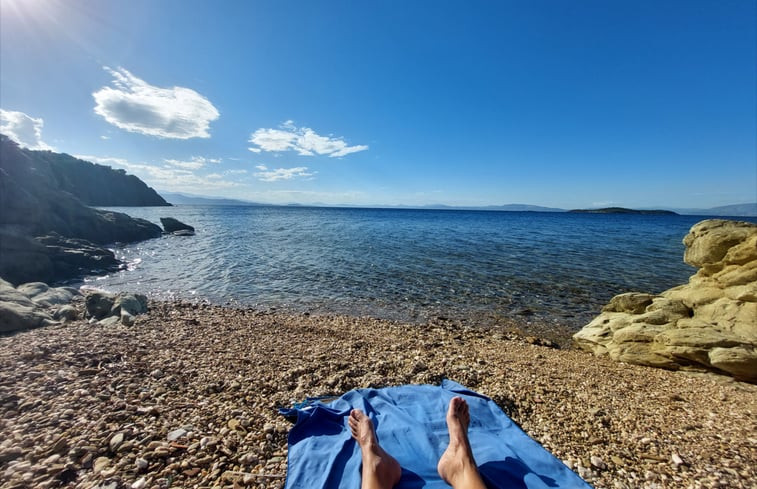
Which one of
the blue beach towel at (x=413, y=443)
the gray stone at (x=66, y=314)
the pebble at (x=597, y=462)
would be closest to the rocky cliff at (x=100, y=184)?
the gray stone at (x=66, y=314)

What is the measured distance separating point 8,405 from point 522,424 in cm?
673

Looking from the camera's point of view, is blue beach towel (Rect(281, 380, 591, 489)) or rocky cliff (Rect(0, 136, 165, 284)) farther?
rocky cliff (Rect(0, 136, 165, 284))

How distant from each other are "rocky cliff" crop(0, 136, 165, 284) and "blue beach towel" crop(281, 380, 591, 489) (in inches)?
672

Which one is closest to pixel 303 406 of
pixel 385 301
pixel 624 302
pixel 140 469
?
pixel 140 469

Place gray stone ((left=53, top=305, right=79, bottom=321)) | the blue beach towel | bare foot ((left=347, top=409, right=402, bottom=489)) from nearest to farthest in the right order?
bare foot ((left=347, top=409, right=402, bottom=489)), the blue beach towel, gray stone ((left=53, top=305, right=79, bottom=321))

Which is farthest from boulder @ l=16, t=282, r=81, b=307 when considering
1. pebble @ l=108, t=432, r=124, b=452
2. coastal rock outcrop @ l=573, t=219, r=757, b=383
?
coastal rock outcrop @ l=573, t=219, r=757, b=383

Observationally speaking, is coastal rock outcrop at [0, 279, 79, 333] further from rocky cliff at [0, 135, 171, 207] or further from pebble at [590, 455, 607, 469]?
rocky cliff at [0, 135, 171, 207]

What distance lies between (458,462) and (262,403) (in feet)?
9.18

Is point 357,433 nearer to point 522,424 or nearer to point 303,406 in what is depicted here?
point 303,406

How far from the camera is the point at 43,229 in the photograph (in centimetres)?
1894

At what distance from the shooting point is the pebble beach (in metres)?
3.05

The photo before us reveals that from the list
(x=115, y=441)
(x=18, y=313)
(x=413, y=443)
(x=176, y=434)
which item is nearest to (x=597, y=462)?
(x=413, y=443)

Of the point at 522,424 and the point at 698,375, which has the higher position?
the point at 522,424

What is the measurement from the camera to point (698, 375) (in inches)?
237
